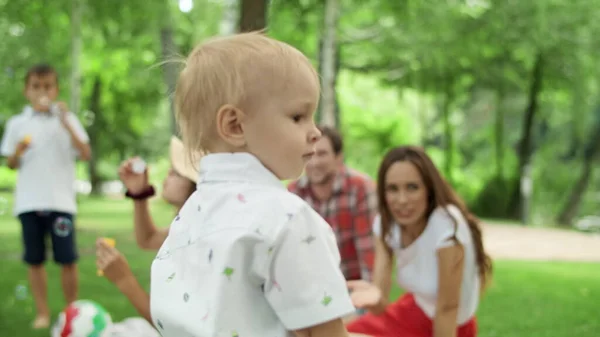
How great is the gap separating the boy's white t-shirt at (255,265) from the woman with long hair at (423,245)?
1.96 metres

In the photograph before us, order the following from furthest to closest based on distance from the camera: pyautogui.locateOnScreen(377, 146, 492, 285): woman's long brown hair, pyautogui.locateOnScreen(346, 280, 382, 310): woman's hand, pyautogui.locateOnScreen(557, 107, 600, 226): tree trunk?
pyautogui.locateOnScreen(557, 107, 600, 226): tree trunk → pyautogui.locateOnScreen(377, 146, 492, 285): woman's long brown hair → pyautogui.locateOnScreen(346, 280, 382, 310): woman's hand

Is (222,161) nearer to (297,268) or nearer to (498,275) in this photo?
(297,268)

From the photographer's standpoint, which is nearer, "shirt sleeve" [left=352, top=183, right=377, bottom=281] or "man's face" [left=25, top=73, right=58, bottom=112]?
"shirt sleeve" [left=352, top=183, right=377, bottom=281]

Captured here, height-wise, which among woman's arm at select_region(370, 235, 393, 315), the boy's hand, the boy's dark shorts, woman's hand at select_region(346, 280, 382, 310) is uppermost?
the boy's hand

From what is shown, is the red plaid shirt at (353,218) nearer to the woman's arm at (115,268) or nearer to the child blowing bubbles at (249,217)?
the woman's arm at (115,268)

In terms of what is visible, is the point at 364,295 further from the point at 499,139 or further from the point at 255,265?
the point at 499,139

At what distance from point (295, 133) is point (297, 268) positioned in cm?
27

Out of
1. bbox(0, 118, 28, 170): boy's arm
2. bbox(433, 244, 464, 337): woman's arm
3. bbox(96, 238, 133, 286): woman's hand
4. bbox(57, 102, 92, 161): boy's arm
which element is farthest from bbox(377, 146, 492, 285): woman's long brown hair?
bbox(0, 118, 28, 170): boy's arm

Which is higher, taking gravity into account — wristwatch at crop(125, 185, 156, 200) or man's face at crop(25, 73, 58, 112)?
man's face at crop(25, 73, 58, 112)

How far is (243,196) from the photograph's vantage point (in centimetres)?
168

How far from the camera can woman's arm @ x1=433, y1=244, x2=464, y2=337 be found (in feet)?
11.4

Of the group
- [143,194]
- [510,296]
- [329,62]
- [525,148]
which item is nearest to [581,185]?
[525,148]

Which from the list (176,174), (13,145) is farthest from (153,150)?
(176,174)

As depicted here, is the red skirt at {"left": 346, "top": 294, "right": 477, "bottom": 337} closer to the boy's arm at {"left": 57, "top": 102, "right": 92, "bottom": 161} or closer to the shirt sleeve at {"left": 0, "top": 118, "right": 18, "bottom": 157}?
→ the boy's arm at {"left": 57, "top": 102, "right": 92, "bottom": 161}
